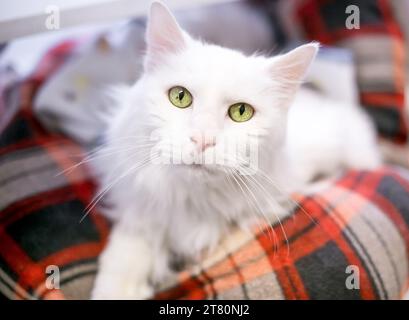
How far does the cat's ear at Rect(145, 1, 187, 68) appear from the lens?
767mm

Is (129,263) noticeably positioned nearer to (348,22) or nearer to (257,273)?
(257,273)

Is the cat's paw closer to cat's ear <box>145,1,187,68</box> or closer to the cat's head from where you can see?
the cat's head

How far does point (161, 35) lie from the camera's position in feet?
2.63

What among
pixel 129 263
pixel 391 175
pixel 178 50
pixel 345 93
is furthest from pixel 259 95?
pixel 345 93

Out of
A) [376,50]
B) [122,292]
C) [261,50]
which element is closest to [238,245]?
[122,292]

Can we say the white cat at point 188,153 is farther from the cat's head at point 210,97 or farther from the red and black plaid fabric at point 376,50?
the red and black plaid fabric at point 376,50

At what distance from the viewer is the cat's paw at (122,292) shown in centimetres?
91

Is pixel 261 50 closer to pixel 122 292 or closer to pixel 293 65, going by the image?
A: pixel 293 65

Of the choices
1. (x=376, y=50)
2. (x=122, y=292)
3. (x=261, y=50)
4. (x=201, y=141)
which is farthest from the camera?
(x=376, y=50)

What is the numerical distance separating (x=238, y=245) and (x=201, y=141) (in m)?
0.32

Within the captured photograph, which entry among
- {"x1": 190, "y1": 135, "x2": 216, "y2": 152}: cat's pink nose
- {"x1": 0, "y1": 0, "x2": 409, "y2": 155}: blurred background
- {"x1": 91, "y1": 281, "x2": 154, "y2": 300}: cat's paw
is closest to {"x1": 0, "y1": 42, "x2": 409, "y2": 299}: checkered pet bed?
{"x1": 91, "y1": 281, "x2": 154, "y2": 300}: cat's paw

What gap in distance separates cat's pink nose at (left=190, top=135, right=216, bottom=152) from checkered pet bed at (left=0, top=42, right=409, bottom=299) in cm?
30

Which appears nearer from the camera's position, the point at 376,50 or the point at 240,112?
the point at 240,112

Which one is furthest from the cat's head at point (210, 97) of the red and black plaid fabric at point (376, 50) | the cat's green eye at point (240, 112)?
the red and black plaid fabric at point (376, 50)
